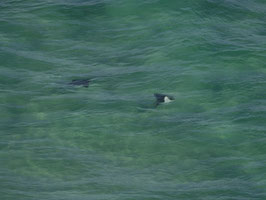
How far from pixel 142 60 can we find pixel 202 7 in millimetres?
5234

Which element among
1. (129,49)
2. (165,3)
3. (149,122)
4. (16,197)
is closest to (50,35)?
(129,49)

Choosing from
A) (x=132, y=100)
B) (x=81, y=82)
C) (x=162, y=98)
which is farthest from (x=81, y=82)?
(x=162, y=98)

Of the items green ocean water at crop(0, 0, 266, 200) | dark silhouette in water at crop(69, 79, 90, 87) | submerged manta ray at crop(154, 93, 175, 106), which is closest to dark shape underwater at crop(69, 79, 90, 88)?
dark silhouette in water at crop(69, 79, 90, 87)

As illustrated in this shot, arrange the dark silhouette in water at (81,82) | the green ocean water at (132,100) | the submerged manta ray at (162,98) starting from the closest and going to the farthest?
the green ocean water at (132,100), the submerged manta ray at (162,98), the dark silhouette in water at (81,82)

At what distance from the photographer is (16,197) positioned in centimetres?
1873

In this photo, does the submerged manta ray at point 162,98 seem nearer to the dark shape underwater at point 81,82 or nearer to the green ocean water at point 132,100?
the green ocean water at point 132,100

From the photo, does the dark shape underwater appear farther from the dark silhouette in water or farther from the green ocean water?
the green ocean water

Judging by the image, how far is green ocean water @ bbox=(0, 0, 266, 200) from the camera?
64.6 feet

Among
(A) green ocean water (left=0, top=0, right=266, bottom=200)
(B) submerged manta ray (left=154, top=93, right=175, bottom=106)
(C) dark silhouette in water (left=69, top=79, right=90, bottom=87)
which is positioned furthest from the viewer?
(C) dark silhouette in water (left=69, top=79, right=90, bottom=87)

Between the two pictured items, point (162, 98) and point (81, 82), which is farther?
point (81, 82)

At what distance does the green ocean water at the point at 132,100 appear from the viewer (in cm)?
1969

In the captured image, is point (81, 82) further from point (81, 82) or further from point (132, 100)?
point (132, 100)

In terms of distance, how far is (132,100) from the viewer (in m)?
23.8

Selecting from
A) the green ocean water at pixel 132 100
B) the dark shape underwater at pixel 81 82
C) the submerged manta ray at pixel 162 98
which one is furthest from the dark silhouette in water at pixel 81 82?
the submerged manta ray at pixel 162 98
